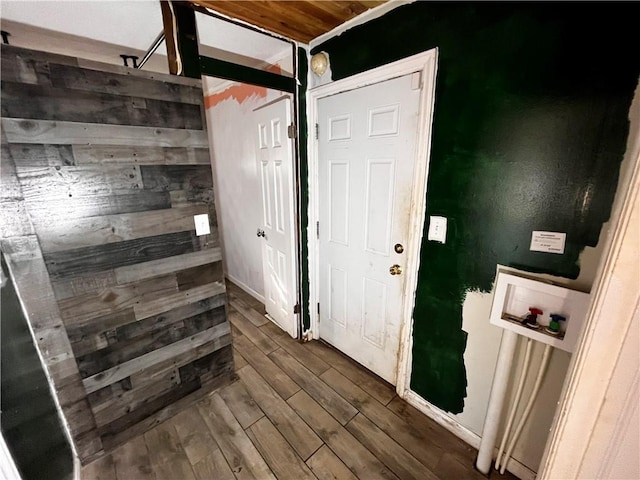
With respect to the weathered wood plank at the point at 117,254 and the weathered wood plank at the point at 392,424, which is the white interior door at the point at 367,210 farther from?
the weathered wood plank at the point at 117,254

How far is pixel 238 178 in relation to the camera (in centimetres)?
290

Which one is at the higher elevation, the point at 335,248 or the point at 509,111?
the point at 509,111

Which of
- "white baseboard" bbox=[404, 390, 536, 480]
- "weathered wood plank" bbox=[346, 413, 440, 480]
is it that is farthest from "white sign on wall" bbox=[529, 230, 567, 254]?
"weathered wood plank" bbox=[346, 413, 440, 480]

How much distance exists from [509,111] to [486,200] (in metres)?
0.37

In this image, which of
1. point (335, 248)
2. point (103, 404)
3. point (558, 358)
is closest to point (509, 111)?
point (558, 358)

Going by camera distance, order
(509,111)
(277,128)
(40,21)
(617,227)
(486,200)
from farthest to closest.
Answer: (277,128) → (40,21) → (486,200) → (509,111) → (617,227)

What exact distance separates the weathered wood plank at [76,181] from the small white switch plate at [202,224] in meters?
0.32

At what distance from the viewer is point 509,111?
1.07 m

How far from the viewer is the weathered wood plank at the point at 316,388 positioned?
1637 millimetres

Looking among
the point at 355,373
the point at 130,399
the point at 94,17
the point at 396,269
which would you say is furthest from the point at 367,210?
the point at 94,17

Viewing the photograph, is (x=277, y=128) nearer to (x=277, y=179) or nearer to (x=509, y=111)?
(x=277, y=179)

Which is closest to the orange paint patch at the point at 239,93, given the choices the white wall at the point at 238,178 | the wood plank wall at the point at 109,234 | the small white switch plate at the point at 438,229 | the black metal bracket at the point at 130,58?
the white wall at the point at 238,178

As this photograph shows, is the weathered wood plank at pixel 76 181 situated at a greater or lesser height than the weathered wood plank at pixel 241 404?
greater

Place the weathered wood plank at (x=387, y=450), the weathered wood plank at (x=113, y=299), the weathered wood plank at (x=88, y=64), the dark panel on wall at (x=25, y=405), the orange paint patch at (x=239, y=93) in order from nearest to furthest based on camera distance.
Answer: the dark panel on wall at (x=25, y=405), the weathered wood plank at (x=88, y=64), the weathered wood plank at (x=113, y=299), the weathered wood plank at (x=387, y=450), the orange paint patch at (x=239, y=93)
